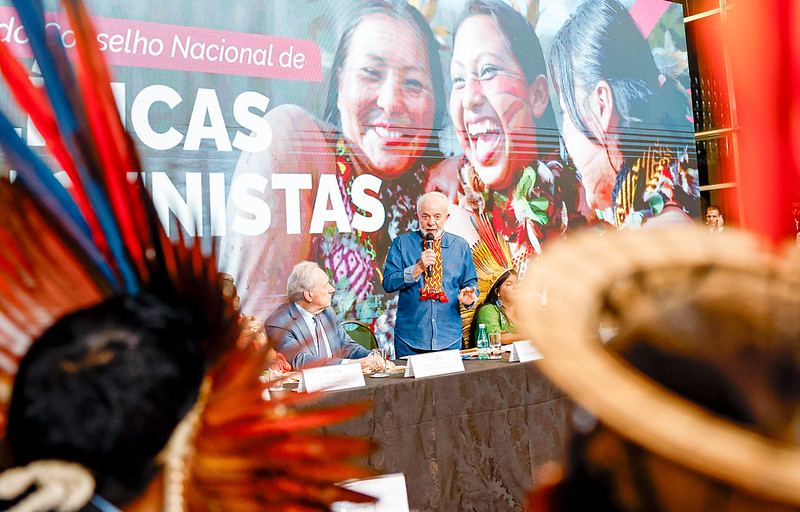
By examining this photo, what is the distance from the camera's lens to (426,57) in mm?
5258

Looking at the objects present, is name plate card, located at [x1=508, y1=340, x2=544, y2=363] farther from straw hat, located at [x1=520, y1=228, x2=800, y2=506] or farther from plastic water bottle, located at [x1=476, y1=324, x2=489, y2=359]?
straw hat, located at [x1=520, y1=228, x2=800, y2=506]

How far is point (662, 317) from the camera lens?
36cm

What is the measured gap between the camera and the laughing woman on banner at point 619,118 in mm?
6062

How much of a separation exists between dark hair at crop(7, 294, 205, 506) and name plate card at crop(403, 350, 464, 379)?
7.02ft

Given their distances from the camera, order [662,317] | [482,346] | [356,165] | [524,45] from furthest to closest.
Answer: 1. [524,45]
2. [356,165]
3. [482,346]
4. [662,317]

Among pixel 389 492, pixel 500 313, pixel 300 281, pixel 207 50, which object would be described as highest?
pixel 207 50

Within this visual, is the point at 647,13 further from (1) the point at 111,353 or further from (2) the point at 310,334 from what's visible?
(1) the point at 111,353

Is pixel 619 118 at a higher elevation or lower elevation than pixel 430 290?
higher

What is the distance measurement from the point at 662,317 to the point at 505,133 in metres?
5.39

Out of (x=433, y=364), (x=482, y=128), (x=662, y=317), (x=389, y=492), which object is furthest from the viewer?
(x=482, y=128)

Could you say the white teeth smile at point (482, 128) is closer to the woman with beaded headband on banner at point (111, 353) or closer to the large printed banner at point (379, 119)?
the large printed banner at point (379, 119)

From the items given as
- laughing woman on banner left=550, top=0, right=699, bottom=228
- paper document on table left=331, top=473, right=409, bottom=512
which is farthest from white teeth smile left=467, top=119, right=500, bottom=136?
paper document on table left=331, top=473, right=409, bottom=512

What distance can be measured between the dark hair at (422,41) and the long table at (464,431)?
8.36ft

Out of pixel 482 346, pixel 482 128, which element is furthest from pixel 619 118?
pixel 482 346
